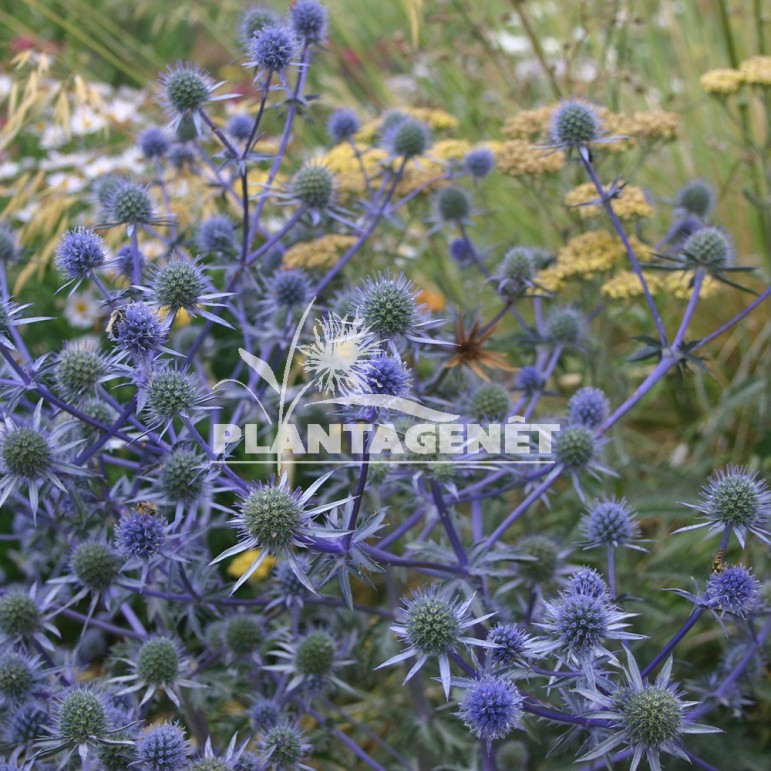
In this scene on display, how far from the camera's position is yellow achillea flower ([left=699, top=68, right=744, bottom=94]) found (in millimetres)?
3123

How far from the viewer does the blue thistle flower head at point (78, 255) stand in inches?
79.9

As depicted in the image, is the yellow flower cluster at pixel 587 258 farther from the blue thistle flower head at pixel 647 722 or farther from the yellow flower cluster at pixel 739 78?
the blue thistle flower head at pixel 647 722

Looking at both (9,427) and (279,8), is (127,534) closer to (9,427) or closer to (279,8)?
(9,427)

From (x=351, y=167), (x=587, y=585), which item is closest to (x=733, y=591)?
(x=587, y=585)

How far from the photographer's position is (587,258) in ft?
9.13

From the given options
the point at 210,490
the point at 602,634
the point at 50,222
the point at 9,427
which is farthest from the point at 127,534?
the point at 50,222

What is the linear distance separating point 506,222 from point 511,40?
2.39 metres

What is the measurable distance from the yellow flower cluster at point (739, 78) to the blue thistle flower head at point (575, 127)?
904 millimetres

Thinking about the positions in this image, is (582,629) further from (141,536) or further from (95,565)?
Result: (95,565)

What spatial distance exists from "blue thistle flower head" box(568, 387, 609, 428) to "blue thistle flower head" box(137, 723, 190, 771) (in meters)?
1.24

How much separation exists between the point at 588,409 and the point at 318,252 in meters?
1.07

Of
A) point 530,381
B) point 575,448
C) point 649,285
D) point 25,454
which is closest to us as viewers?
point 25,454

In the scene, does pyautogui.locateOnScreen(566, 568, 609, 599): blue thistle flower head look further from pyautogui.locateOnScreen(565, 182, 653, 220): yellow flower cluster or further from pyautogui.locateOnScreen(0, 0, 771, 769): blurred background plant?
pyautogui.locateOnScreen(565, 182, 653, 220): yellow flower cluster

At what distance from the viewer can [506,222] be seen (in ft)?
15.7
